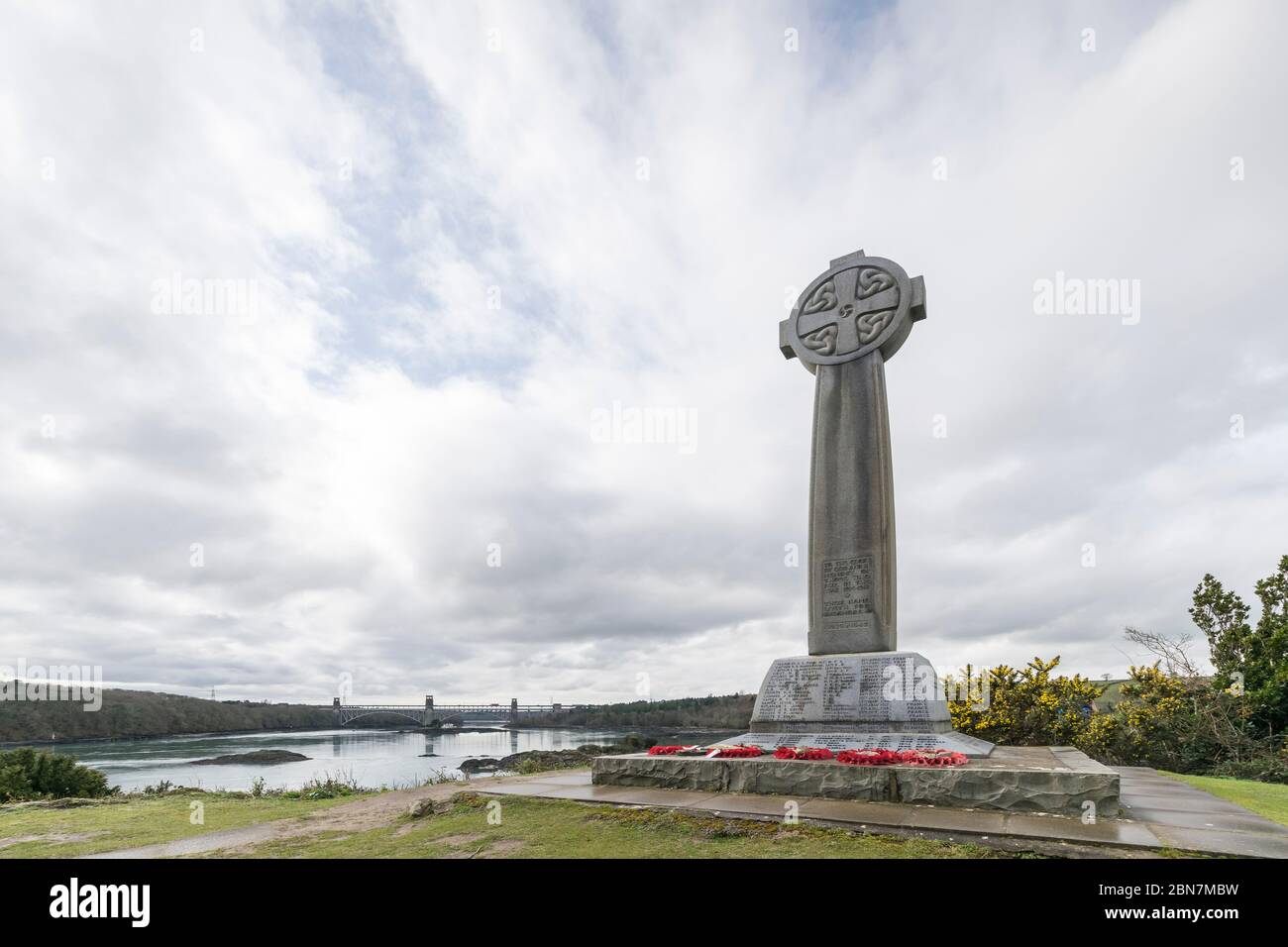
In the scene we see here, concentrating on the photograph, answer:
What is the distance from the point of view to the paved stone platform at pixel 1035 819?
191 inches

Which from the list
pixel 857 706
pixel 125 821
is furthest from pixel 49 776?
pixel 857 706

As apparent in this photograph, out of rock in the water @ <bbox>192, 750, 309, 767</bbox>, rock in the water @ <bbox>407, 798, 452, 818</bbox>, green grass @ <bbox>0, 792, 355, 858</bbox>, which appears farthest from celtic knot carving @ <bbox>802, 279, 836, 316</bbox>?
rock in the water @ <bbox>192, 750, 309, 767</bbox>

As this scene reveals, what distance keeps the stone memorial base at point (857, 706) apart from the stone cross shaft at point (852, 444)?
553mm

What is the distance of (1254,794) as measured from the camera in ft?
27.3

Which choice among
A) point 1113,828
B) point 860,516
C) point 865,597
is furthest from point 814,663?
point 1113,828

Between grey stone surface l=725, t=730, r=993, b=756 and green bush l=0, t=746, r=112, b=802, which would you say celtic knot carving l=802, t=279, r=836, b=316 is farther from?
green bush l=0, t=746, r=112, b=802

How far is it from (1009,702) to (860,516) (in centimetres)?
676

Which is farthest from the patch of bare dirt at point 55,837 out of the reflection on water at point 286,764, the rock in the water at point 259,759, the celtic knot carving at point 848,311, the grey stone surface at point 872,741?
the rock in the water at point 259,759

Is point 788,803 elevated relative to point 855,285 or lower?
lower

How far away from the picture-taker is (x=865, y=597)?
1010cm

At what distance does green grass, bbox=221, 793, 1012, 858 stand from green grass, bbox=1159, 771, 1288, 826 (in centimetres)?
472

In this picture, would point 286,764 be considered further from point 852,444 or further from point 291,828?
point 852,444

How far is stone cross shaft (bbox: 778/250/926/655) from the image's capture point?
33.4 feet

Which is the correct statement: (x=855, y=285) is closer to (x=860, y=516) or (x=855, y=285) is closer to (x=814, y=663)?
(x=860, y=516)
